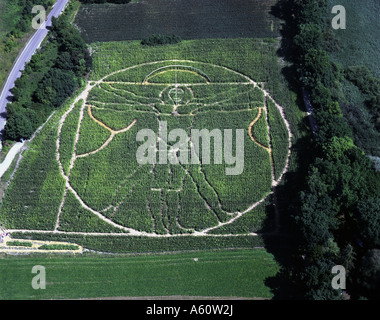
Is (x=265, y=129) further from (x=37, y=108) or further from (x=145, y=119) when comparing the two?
(x=37, y=108)

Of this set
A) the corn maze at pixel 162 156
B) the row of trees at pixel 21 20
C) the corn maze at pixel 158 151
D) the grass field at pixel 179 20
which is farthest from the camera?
the row of trees at pixel 21 20

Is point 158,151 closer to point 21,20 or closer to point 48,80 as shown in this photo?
point 48,80

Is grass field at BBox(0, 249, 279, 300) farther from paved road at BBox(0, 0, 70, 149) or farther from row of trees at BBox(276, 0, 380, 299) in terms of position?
paved road at BBox(0, 0, 70, 149)

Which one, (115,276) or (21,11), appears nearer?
(115,276)

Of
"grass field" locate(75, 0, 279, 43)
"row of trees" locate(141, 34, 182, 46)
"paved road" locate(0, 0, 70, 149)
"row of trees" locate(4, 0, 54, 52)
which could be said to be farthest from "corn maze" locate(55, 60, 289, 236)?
"row of trees" locate(4, 0, 54, 52)

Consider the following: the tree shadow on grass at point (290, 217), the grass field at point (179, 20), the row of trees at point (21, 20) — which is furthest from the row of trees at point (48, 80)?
the tree shadow on grass at point (290, 217)

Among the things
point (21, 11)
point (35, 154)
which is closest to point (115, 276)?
point (35, 154)

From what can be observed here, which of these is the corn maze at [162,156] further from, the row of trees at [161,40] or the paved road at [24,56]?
the paved road at [24,56]
